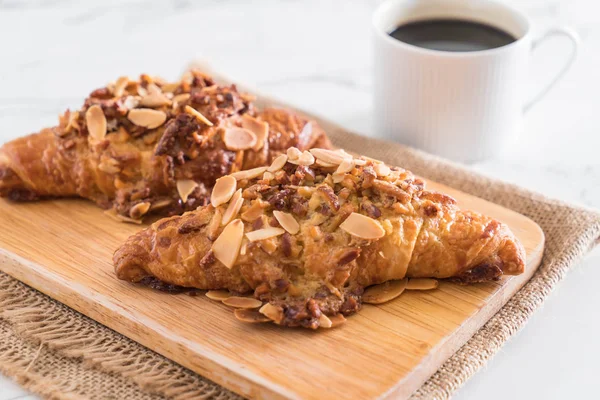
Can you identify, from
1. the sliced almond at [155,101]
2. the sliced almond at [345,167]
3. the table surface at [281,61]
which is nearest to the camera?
the sliced almond at [345,167]

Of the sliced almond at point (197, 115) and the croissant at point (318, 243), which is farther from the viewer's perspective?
the sliced almond at point (197, 115)

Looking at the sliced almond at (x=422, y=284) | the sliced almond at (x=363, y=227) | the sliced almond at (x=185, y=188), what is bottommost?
the sliced almond at (x=422, y=284)

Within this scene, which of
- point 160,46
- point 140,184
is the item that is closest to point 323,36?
point 160,46

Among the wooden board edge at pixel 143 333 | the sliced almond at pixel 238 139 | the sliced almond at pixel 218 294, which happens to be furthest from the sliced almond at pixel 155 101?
the sliced almond at pixel 218 294

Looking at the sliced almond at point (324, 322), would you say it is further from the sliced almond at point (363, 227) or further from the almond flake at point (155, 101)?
the almond flake at point (155, 101)

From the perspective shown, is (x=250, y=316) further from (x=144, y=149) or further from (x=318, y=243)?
(x=144, y=149)
